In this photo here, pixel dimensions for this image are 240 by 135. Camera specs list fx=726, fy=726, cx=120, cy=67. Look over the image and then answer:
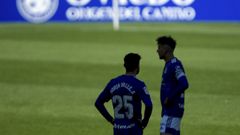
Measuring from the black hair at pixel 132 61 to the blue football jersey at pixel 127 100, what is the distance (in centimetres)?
9

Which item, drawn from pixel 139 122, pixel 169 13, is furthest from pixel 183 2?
pixel 139 122

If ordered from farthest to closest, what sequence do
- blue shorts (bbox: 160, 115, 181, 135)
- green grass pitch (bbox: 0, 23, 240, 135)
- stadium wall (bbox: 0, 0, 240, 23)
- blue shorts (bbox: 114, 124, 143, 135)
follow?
1. stadium wall (bbox: 0, 0, 240, 23)
2. green grass pitch (bbox: 0, 23, 240, 135)
3. blue shorts (bbox: 160, 115, 181, 135)
4. blue shorts (bbox: 114, 124, 143, 135)

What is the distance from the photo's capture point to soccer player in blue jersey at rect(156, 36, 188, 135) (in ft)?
24.8

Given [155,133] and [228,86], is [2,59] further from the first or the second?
[155,133]

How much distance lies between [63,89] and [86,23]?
15985 millimetres

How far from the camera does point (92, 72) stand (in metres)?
17.6

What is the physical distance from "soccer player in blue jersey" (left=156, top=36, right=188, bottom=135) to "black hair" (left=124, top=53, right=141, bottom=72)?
0.55 m

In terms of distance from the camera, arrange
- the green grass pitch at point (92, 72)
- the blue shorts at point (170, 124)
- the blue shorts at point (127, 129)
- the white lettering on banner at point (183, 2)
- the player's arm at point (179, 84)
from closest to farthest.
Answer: the blue shorts at point (127, 129) → the player's arm at point (179, 84) → the blue shorts at point (170, 124) → the green grass pitch at point (92, 72) → the white lettering on banner at point (183, 2)

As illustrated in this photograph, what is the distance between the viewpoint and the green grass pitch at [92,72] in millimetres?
11781

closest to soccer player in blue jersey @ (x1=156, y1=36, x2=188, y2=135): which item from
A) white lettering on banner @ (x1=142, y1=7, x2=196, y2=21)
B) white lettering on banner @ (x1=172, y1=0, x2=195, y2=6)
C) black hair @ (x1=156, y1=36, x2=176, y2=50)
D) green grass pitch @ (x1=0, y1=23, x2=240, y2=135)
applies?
black hair @ (x1=156, y1=36, x2=176, y2=50)

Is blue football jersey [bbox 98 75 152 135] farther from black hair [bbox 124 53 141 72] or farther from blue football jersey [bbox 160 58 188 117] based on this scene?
blue football jersey [bbox 160 58 188 117]

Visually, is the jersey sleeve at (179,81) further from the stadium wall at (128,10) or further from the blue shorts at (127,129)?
the stadium wall at (128,10)

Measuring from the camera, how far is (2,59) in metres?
20.0

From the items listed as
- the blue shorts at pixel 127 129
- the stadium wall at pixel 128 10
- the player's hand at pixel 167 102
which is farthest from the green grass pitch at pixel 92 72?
the blue shorts at pixel 127 129
